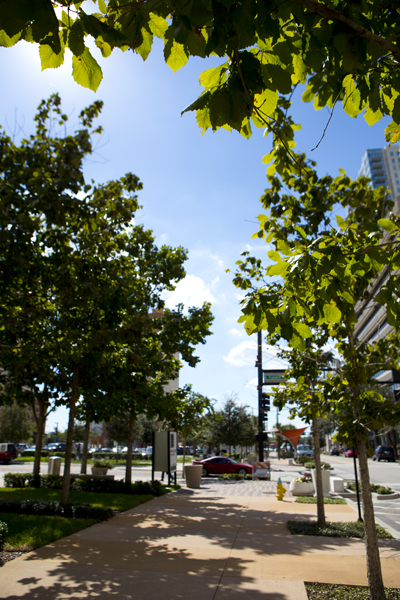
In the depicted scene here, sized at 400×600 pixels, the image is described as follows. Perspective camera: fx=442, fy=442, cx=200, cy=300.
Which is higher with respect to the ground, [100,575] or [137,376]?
[137,376]

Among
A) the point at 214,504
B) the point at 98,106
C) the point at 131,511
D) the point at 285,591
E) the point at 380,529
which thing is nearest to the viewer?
the point at 285,591

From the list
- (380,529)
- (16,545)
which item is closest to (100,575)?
(16,545)

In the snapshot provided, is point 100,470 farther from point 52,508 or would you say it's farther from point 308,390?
point 308,390

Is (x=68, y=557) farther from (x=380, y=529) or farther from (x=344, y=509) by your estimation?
(x=344, y=509)

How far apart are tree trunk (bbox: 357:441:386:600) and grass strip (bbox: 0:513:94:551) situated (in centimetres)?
515

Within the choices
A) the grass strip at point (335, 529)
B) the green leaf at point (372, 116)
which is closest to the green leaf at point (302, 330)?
the green leaf at point (372, 116)

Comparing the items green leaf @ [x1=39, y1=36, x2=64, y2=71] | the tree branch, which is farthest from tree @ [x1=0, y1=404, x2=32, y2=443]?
the tree branch

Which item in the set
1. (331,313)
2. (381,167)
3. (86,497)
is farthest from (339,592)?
(381,167)

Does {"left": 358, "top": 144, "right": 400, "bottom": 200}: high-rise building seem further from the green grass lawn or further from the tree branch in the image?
the tree branch

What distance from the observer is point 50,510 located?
9.83m

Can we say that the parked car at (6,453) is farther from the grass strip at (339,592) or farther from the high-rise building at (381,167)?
the high-rise building at (381,167)

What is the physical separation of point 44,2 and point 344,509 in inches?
528

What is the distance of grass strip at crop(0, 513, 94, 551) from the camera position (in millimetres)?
7188

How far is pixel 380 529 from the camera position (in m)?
8.83
